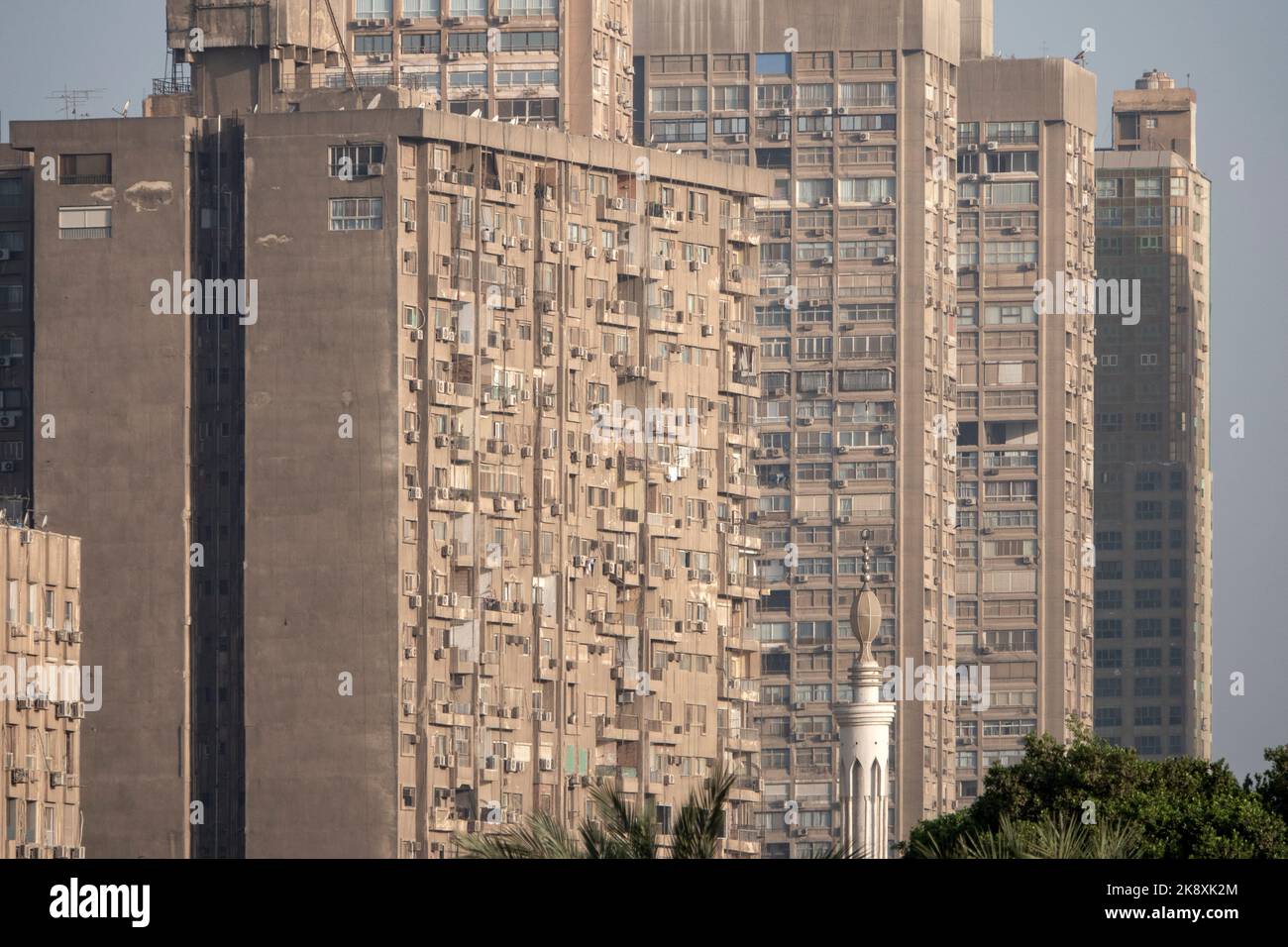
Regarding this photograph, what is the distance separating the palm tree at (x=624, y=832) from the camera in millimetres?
41469

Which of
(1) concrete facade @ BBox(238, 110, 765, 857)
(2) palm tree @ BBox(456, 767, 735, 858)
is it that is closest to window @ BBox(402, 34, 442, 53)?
(1) concrete facade @ BBox(238, 110, 765, 857)

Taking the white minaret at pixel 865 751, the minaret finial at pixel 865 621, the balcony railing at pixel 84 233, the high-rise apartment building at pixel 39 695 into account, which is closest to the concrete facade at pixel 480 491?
the balcony railing at pixel 84 233

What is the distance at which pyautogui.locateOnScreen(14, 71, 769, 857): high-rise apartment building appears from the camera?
150375 millimetres

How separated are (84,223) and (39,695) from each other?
3881 centimetres

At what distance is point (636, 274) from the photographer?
16662 cm

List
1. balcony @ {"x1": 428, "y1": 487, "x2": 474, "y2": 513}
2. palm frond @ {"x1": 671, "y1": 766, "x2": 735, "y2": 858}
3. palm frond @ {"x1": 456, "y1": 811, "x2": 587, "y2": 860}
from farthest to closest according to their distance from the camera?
1. balcony @ {"x1": 428, "y1": 487, "x2": 474, "y2": 513}
2. palm frond @ {"x1": 671, "y1": 766, "x2": 735, "y2": 858}
3. palm frond @ {"x1": 456, "y1": 811, "x2": 587, "y2": 860}

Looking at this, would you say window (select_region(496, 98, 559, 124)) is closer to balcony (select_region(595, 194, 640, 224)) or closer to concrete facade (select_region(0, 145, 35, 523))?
balcony (select_region(595, 194, 640, 224))

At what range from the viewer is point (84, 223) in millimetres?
156375

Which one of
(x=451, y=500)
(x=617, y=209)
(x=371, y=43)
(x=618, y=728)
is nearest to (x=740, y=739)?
(x=618, y=728)

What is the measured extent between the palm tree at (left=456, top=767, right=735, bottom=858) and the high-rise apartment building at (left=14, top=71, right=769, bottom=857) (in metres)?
105

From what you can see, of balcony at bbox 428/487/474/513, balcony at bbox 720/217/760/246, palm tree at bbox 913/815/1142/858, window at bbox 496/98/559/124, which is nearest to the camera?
palm tree at bbox 913/815/1142/858

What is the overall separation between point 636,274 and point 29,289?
A: 30.3 metres

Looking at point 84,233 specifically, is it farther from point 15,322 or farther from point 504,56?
point 504,56
